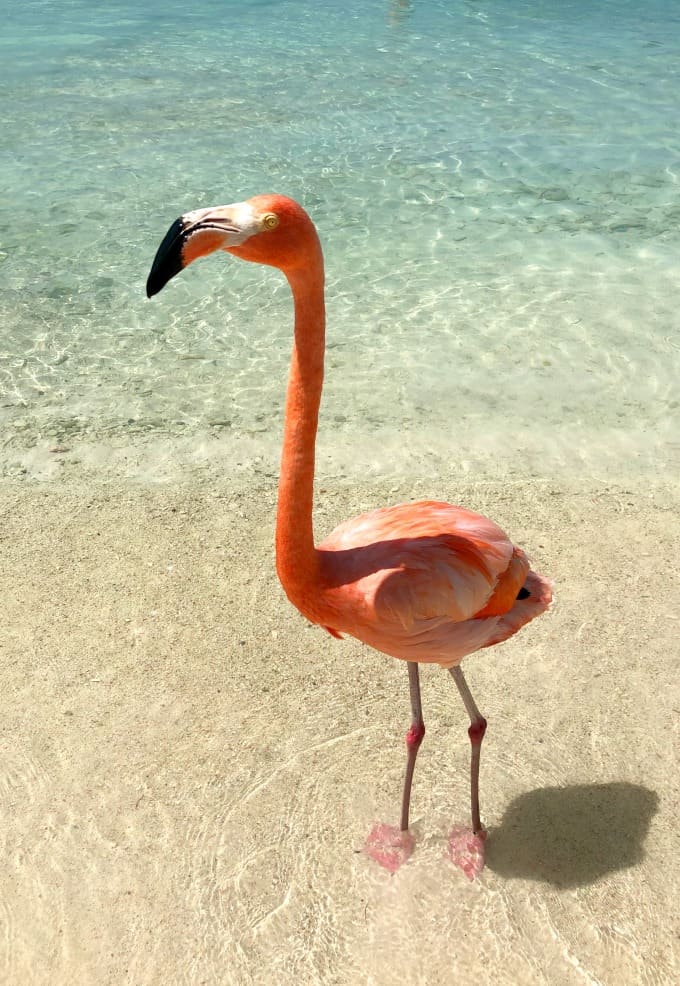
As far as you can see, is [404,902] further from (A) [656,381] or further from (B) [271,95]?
(B) [271,95]

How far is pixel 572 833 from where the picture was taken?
151 inches

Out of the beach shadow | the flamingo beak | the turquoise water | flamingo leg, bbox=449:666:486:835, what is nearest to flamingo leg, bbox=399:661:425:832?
flamingo leg, bbox=449:666:486:835

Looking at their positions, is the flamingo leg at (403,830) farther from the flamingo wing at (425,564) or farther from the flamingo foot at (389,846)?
the flamingo wing at (425,564)

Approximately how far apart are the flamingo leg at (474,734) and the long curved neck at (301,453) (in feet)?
2.52

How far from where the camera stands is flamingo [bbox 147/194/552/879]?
109 inches

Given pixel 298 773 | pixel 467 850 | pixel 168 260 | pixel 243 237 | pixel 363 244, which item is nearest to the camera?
pixel 168 260

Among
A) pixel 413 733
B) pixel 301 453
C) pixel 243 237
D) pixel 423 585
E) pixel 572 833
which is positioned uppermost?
pixel 243 237

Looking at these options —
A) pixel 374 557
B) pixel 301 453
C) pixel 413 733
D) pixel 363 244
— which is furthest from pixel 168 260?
pixel 363 244

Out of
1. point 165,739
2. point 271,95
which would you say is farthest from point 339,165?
point 165,739

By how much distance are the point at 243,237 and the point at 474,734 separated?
6.78ft

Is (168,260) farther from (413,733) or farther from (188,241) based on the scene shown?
(413,733)

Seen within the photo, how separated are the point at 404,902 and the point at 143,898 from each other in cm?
98

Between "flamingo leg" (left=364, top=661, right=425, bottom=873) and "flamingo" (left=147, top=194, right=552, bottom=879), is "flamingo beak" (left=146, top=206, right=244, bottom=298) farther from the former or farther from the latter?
"flamingo leg" (left=364, top=661, right=425, bottom=873)

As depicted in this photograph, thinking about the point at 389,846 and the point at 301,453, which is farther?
the point at 389,846
